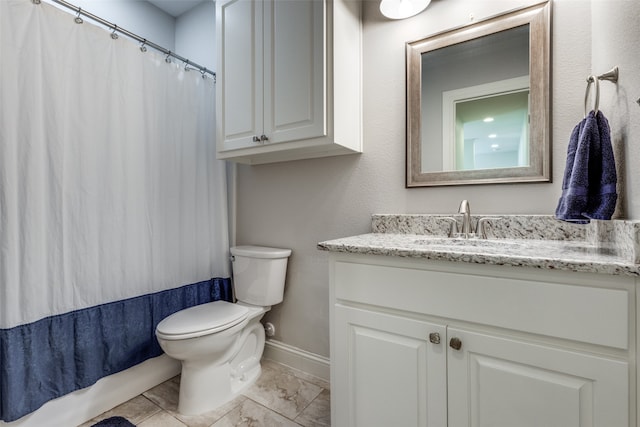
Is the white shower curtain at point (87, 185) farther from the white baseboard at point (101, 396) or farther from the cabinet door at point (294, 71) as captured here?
the cabinet door at point (294, 71)

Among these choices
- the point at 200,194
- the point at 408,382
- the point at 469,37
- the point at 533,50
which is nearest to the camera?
the point at 408,382

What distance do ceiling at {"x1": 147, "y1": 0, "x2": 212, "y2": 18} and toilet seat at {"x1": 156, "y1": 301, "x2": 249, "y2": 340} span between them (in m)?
2.20

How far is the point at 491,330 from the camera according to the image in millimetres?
866

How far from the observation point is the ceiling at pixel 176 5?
7.24 feet

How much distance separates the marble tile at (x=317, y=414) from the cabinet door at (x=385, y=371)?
0.31m

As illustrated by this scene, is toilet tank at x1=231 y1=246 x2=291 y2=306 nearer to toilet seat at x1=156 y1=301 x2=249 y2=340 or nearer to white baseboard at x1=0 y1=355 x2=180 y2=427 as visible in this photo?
toilet seat at x1=156 y1=301 x2=249 y2=340

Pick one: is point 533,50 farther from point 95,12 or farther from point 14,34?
point 95,12

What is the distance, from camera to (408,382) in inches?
39.0

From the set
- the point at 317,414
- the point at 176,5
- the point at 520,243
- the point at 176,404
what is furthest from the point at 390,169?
the point at 176,5

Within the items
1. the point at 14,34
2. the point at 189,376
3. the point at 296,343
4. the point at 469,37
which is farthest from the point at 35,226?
the point at 469,37

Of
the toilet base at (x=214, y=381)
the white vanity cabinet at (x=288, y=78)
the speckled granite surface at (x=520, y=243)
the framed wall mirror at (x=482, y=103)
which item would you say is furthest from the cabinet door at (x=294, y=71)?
the toilet base at (x=214, y=381)

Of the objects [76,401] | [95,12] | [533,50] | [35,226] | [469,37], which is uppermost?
[95,12]

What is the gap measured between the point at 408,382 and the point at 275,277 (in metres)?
1.01

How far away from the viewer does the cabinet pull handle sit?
0.93 meters
